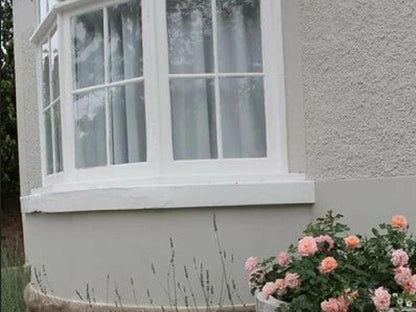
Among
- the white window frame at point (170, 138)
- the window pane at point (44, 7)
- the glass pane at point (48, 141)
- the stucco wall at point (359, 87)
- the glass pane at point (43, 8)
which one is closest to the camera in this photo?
the stucco wall at point (359, 87)

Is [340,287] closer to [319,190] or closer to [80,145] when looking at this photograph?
[319,190]

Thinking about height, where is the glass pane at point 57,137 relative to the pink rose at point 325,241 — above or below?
above

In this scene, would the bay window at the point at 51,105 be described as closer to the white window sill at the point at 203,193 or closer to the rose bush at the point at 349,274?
the white window sill at the point at 203,193

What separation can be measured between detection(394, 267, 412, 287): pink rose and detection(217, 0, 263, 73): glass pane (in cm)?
217

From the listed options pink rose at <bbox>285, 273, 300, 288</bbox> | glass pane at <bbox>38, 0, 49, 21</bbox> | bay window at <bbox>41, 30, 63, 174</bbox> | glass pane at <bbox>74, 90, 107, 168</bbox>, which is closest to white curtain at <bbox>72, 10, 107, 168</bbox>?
glass pane at <bbox>74, 90, 107, 168</bbox>

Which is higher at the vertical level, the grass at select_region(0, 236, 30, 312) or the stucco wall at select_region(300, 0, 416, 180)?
the stucco wall at select_region(300, 0, 416, 180)

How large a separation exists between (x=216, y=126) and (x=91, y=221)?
119cm

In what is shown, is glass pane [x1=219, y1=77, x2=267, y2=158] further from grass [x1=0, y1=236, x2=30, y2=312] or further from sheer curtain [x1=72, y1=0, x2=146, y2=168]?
grass [x1=0, y1=236, x2=30, y2=312]

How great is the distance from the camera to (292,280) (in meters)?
3.86

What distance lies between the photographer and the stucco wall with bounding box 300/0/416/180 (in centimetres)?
447

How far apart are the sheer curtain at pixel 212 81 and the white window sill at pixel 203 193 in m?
0.30

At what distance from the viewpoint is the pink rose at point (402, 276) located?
12.0 feet

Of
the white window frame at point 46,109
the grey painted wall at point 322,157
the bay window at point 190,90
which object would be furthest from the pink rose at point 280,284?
the white window frame at point 46,109

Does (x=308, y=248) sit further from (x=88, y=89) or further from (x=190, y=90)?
(x=88, y=89)
